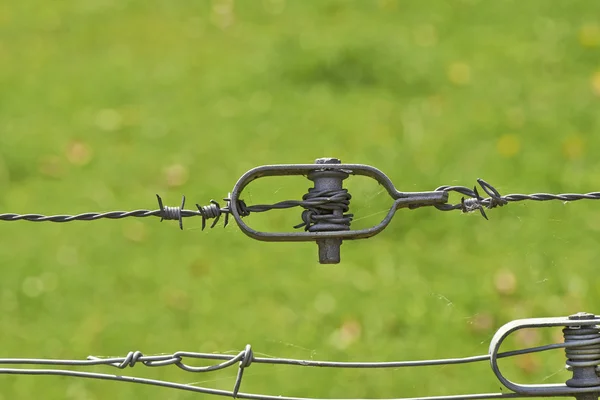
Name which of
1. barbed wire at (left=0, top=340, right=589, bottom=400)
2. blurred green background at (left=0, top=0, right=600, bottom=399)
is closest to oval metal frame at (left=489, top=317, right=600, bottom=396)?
Result: barbed wire at (left=0, top=340, right=589, bottom=400)

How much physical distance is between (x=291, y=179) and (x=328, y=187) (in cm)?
331

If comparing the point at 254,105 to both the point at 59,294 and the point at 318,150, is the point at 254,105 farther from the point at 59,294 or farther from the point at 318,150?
the point at 59,294

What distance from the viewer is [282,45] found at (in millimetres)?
6875

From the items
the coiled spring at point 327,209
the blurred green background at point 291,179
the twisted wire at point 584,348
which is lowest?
the twisted wire at point 584,348

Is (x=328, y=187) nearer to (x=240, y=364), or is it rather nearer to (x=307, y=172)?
(x=307, y=172)

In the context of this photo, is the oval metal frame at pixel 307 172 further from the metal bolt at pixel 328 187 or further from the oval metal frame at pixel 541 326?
the oval metal frame at pixel 541 326

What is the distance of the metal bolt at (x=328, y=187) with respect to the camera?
1948mm

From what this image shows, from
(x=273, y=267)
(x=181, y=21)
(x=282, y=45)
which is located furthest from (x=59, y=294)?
(x=181, y=21)

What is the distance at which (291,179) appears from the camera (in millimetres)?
5273

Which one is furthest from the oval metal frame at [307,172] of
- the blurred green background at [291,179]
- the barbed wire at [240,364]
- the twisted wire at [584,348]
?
the blurred green background at [291,179]

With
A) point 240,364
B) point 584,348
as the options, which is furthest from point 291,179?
point 584,348

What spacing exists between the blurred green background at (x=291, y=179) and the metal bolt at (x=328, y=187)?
1.21 meters

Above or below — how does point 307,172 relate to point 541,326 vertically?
above

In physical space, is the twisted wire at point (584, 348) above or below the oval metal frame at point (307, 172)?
below
